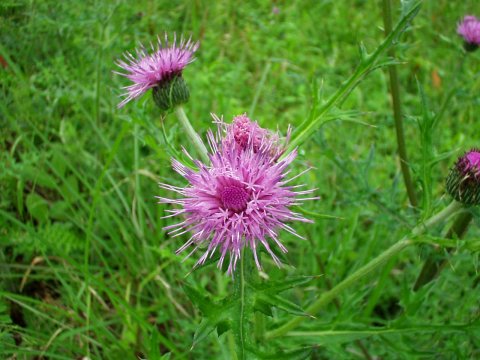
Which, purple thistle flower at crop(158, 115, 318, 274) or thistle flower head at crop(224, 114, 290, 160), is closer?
purple thistle flower at crop(158, 115, 318, 274)

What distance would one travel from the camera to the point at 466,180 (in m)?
1.63

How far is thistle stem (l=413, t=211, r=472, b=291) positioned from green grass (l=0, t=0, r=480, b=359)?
0.06 meters

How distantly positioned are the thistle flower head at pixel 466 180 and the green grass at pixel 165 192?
0.06 meters

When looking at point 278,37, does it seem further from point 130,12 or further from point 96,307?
point 96,307

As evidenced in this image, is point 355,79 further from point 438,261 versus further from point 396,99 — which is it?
point 438,261

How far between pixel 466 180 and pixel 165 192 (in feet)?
6.10

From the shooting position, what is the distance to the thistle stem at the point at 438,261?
200 centimetres

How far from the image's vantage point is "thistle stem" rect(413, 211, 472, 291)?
6.55 feet

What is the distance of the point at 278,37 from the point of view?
491cm

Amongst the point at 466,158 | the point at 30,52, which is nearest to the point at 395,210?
the point at 466,158

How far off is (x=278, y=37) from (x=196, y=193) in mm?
3744

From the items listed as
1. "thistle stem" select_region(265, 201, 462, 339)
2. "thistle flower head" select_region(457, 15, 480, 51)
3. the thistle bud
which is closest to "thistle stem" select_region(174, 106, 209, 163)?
the thistle bud

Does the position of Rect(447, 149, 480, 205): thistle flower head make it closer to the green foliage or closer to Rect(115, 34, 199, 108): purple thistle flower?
the green foliage

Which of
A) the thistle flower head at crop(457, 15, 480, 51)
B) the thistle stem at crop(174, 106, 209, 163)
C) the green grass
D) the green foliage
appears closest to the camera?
the green foliage
